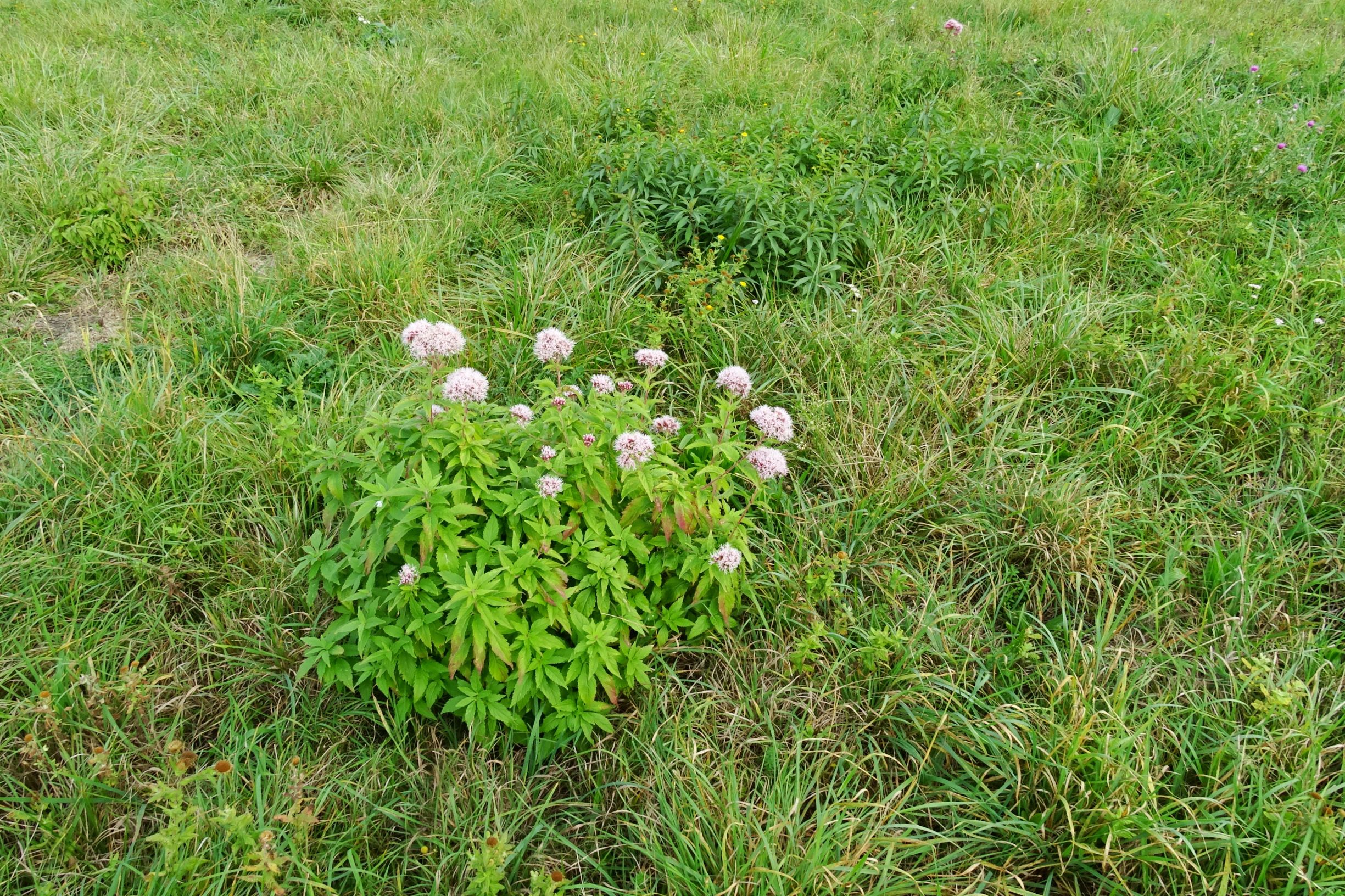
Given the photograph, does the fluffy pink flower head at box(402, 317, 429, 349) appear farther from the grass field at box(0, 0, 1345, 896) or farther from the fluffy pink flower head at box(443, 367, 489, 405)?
the grass field at box(0, 0, 1345, 896)

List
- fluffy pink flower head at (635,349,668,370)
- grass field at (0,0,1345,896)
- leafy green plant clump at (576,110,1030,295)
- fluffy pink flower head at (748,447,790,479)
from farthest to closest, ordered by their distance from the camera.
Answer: leafy green plant clump at (576,110,1030,295), fluffy pink flower head at (635,349,668,370), fluffy pink flower head at (748,447,790,479), grass field at (0,0,1345,896)

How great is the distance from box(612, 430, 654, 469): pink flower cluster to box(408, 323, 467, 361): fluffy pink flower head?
1.72 feet

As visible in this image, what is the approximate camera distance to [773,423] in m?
2.51

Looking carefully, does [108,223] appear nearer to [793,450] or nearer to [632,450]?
[632,450]

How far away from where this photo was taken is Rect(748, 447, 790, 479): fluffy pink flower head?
94.7 inches

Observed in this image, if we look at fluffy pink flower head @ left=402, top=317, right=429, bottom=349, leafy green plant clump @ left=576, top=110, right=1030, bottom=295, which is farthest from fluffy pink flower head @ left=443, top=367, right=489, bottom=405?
leafy green plant clump @ left=576, top=110, right=1030, bottom=295

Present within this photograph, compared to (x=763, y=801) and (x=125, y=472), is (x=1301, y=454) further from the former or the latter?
(x=125, y=472)

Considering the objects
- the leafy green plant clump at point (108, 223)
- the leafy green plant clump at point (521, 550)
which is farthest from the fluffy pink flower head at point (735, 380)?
Answer: the leafy green plant clump at point (108, 223)

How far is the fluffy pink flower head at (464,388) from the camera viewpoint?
222cm

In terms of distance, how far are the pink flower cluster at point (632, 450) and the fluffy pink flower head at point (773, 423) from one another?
1.34 ft

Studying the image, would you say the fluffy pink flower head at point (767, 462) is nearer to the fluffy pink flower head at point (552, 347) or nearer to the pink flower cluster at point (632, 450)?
the pink flower cluster at point (632, 450)

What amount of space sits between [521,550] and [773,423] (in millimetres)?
853

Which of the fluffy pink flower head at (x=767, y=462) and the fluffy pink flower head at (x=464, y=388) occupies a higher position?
the fluffy pink flower head at (x=464, y=388)

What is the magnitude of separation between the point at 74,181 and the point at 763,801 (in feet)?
14.4
